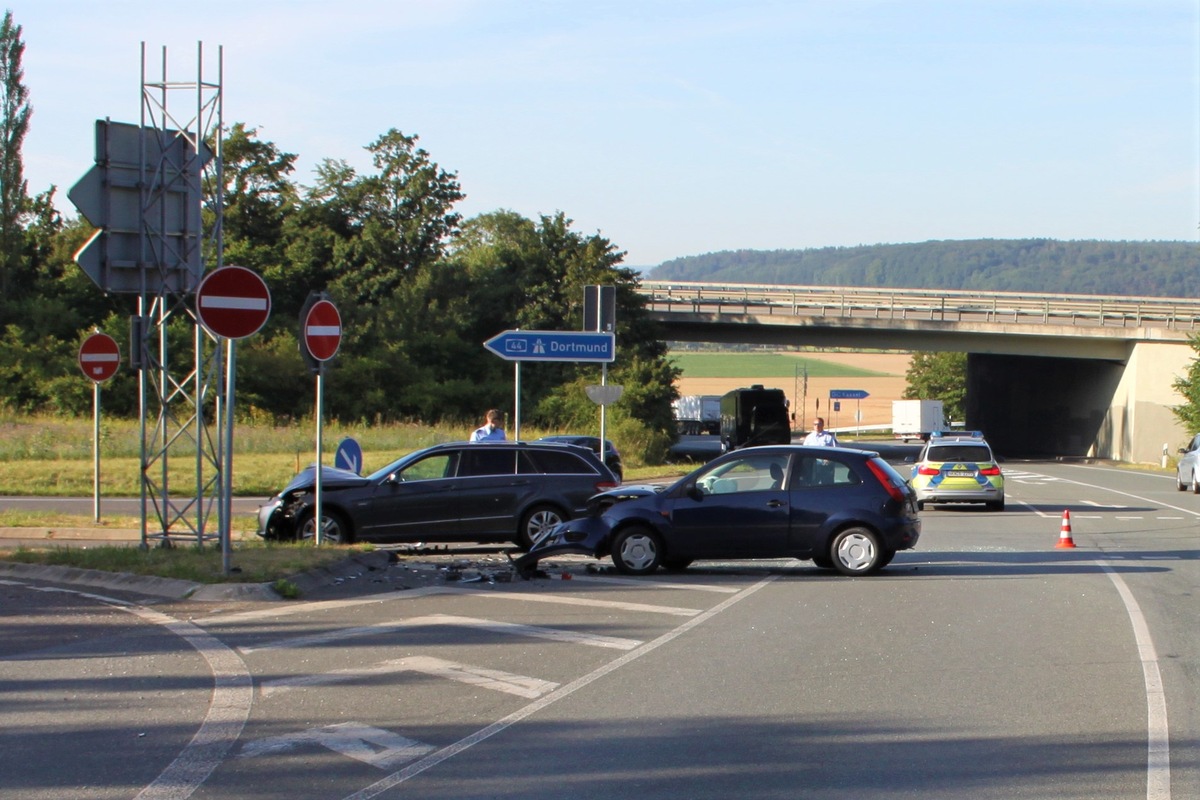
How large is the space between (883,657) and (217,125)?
9.75 m

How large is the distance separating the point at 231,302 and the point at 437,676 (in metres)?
5.13

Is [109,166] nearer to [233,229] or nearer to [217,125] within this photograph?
[217,125]

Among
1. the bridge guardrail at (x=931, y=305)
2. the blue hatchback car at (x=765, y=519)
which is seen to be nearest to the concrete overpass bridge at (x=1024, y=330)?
the bridge guardrail at (x=931, y=305)

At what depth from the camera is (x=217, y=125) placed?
14969 millimetres

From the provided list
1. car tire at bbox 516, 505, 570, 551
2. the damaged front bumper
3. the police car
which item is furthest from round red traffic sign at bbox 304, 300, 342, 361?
the police car

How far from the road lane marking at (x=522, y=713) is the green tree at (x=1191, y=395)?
44.8m

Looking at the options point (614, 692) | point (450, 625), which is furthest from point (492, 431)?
point (614, 692)

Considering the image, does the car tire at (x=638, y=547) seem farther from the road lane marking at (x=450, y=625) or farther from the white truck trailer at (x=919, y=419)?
the white truck trailer at (x=919, y=419)

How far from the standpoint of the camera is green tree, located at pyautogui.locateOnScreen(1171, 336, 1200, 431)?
168ft

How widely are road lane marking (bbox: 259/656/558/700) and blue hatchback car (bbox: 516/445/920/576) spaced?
5324 millimetres

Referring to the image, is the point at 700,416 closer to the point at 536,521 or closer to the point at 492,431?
the point at 492,431

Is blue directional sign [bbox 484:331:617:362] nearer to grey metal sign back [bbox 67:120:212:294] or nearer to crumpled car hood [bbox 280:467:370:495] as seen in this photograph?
crumpled car hood [bbox 280:467:370:495]

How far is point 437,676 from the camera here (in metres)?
8.75

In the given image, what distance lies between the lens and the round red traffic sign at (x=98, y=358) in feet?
65.1
